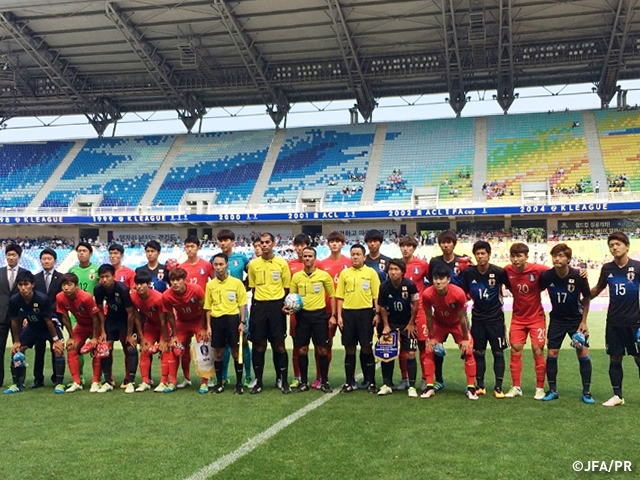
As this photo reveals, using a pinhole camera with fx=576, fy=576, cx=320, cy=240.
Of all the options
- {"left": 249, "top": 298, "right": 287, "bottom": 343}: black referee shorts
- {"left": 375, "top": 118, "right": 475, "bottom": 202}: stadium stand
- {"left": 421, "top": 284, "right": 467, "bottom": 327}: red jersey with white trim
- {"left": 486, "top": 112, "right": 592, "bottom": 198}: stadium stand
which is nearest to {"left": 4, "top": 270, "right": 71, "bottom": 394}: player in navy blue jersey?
{"left": 249, "top": 298, "right": 287, "bottom": 343}: black referee shorts

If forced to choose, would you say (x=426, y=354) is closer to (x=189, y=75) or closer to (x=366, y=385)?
(x=366, y=385)

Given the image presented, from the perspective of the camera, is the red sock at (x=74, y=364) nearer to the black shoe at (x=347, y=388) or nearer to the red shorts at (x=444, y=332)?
the black shoe at (x=347, y=388)

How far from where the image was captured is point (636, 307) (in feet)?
20.9

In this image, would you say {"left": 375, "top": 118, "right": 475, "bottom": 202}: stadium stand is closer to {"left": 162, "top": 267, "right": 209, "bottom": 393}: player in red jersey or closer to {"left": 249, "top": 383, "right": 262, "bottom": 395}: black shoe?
{"left": 162, "top": 267, "right": 209, "bottom": 393}: player in red jersey

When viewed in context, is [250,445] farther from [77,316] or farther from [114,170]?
[114,170]

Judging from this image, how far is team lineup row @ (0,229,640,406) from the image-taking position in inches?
262

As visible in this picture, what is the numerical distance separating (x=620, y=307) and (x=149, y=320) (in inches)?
228

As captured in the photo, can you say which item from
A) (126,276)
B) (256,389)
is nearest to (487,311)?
(256,389)

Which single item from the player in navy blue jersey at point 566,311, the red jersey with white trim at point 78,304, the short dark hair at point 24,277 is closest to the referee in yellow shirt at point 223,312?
the red jersey with white trim at point 78,304

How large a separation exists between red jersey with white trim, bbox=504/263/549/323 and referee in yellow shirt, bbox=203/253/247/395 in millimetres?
3388

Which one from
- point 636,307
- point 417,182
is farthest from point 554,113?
point 636,307

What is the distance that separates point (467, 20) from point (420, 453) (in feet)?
85.8

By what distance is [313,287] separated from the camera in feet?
23.8

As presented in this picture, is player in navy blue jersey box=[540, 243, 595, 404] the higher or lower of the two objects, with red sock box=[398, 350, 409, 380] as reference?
higher
